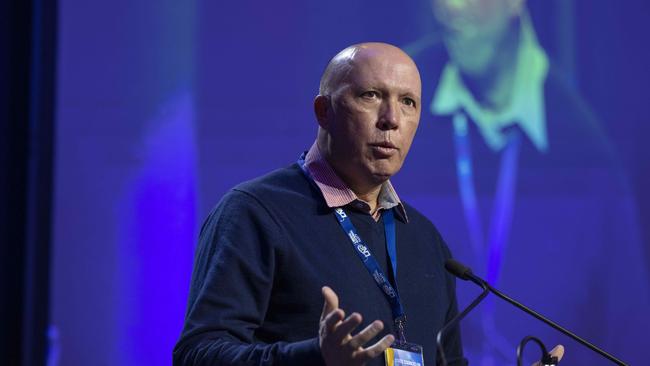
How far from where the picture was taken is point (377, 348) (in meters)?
1.51

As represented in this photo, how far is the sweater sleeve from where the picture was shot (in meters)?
1.73

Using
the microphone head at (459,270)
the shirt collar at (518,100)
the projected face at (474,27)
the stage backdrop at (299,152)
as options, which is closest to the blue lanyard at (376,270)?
the microphone head at (459,270)

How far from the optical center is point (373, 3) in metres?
3.37

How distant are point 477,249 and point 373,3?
1056mm

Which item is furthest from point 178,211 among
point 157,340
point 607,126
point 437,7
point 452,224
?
point 607,126

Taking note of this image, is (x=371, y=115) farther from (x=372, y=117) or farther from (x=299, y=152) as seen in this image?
(x=299, y=152)

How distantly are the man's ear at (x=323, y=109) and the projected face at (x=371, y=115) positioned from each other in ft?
0.07

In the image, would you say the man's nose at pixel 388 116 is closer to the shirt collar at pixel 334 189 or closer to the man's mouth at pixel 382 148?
the man's mouth at pixel 382 148

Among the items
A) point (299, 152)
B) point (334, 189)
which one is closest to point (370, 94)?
point (334, 189)

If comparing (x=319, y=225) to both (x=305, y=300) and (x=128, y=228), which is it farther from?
(x=128, y=228)

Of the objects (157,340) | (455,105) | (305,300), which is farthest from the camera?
(455,105)

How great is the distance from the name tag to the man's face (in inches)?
16.6

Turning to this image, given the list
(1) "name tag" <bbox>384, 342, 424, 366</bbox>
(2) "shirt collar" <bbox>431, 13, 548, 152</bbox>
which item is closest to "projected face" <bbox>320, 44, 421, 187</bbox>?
(1) "name tag" <bbox>384, 342, 424, 366</bbox>

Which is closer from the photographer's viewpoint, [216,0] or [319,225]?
[319,225]
